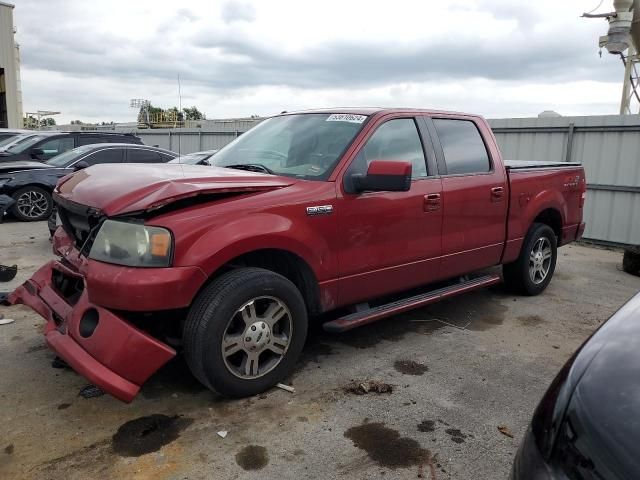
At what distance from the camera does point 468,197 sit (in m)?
4.61

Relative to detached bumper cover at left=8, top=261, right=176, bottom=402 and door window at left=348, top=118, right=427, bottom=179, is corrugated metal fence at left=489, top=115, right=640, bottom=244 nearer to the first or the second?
door window at left=348, top=118, right=427, bottom=179

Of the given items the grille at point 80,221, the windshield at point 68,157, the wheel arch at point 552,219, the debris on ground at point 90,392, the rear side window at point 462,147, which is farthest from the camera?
the windshield at point 68,157

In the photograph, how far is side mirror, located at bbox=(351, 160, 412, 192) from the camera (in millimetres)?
3428

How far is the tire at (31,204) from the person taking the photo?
9.50 meters

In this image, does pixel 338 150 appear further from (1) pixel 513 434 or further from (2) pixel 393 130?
(1) pixel 513 434

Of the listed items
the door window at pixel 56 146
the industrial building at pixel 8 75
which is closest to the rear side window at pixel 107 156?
the door window at pixel 56 146

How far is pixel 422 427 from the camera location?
3.12 meters

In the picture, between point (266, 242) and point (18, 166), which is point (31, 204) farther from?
point (266, 242)

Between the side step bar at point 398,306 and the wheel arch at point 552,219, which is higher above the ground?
the wheel arch at point 552,219

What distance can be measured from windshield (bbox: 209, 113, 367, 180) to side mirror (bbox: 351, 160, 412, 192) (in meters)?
0.34

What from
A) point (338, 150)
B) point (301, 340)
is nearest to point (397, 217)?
point (338, 150)

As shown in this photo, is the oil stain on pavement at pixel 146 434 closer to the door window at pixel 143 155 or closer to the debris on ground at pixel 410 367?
the debris on ground at pixel 410 367

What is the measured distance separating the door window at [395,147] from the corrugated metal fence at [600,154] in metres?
6.28

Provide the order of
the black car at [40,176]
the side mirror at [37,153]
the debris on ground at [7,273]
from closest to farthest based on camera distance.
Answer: the debris on ground at [7,273] < the black car at [40,176] < the side mirror at [37,153]
